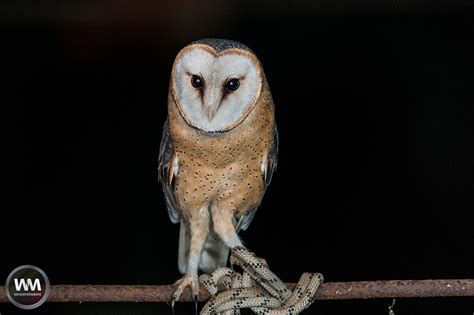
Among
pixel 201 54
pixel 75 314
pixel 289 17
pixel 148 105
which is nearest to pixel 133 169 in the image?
pixel 148 105

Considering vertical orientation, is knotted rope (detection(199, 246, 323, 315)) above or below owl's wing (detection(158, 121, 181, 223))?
below

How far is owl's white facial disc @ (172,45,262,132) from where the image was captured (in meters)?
1.43

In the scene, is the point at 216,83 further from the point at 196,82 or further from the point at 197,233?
the point at 197,233

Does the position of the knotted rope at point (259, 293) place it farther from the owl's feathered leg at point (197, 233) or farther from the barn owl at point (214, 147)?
the owl's feathered leg at point (197, 233)

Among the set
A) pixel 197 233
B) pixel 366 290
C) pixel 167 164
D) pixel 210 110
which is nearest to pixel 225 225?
pixel 197 233

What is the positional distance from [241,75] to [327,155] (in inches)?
54.3

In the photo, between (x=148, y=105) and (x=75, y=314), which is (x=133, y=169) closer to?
(x=148, y=105)

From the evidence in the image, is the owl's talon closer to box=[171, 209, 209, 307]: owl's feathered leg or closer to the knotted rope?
box=[171, 209, 209, 307]: owl's feathered leg

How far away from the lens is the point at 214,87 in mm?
1446

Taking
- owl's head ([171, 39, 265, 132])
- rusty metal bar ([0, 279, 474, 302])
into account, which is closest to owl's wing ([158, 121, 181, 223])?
owl's head ([171, 39, 265, 132])

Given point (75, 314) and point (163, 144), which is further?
point (75, 314)

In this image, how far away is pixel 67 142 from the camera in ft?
8.84

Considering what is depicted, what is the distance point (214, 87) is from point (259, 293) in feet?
1.34

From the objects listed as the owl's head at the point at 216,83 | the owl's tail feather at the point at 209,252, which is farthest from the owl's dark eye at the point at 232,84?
the owl's tail feather at the point at 209,252
